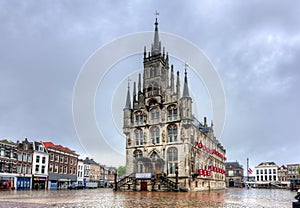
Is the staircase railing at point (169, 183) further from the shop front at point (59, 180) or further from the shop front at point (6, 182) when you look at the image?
the shop front at point (59, 180)

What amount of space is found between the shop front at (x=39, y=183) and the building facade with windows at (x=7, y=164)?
5664 mm

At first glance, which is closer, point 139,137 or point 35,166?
point 139,137

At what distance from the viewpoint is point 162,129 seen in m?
51.1

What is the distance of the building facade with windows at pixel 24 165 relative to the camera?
56.2m

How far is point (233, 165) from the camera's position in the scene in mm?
118125

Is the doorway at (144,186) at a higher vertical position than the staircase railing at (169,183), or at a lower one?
lower

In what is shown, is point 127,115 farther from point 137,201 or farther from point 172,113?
point 137,201

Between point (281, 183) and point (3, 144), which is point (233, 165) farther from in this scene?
point (3, 144)

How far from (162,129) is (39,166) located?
3093 centimetres

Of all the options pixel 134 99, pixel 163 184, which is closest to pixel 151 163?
pixel 163 184

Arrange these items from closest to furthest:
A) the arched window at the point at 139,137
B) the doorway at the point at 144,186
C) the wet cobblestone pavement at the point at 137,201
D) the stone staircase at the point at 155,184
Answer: the wet cobblestone pavement at the point at 137,201 < the stone staircase at the point at 155,184 < the doorway at the point at 144,186 < the arched window at the point at 139,137

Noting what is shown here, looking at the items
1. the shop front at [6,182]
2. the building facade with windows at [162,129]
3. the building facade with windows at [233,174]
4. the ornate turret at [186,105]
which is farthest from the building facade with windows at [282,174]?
the shop front at [6,182]

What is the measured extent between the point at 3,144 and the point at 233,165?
93.9m

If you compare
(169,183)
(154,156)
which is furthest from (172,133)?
(169,183)
